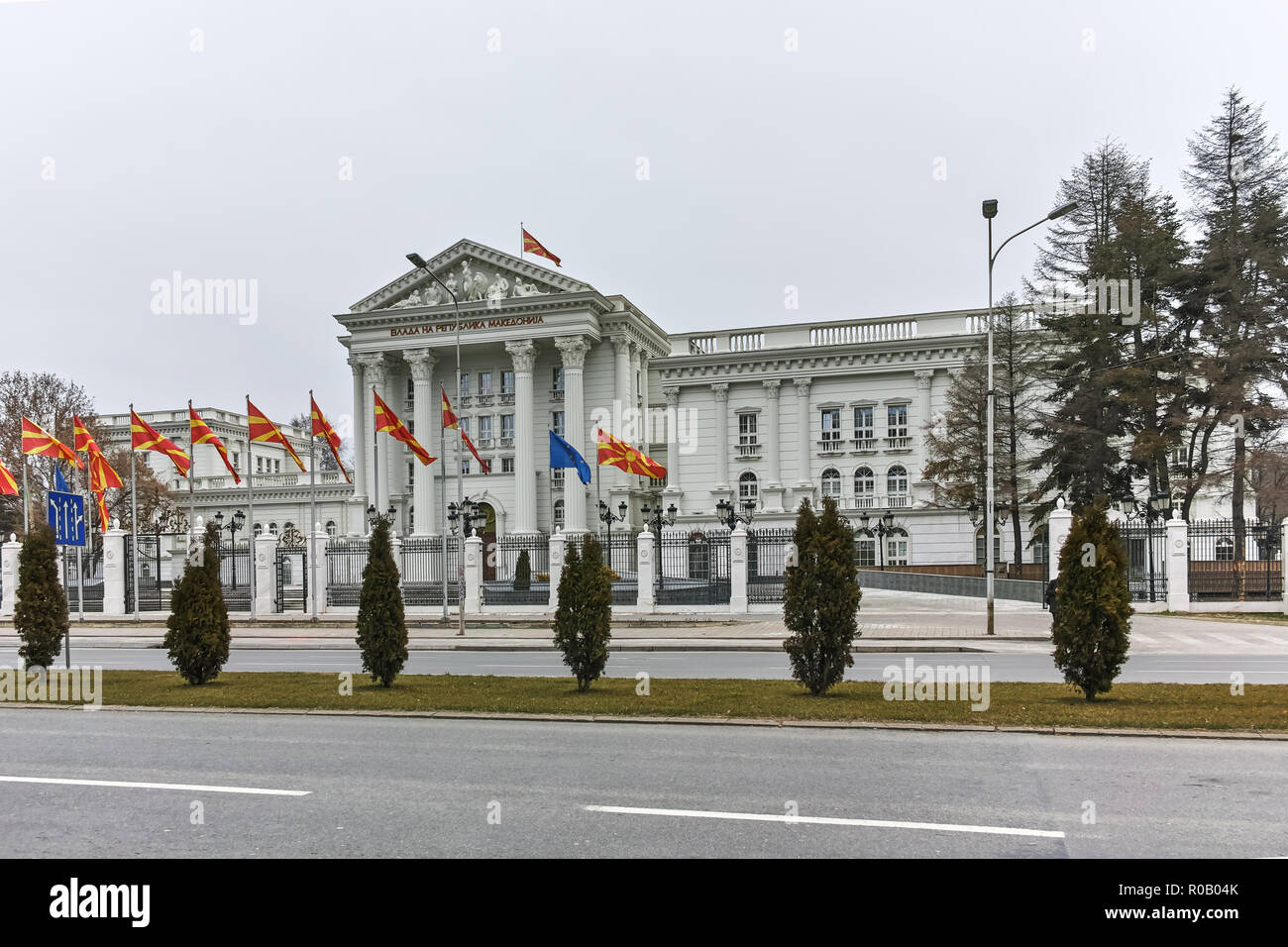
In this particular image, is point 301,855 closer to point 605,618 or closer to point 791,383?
point 605,618

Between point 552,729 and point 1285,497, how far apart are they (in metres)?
48.3

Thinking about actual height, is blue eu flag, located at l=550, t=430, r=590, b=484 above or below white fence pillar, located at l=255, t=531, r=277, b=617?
above

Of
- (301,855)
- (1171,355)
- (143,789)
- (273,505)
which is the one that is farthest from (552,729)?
(273,505)

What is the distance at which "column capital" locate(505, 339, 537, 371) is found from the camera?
64500 mm

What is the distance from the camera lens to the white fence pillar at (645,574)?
32.8 meters

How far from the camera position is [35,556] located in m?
16.1

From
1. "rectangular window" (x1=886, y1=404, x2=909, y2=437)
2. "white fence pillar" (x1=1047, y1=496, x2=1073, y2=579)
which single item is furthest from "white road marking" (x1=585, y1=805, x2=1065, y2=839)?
"rectangular window" (x1=886, y1=404, x2=909, y2=437)

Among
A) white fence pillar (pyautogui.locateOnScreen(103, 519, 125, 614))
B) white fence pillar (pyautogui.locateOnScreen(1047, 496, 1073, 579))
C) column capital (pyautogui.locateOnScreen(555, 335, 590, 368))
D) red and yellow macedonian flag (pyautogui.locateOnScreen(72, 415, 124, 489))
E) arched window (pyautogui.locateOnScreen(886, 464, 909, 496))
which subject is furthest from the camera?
column capital (pyautogui.locateOnScreen(555, 335, 590, 368))

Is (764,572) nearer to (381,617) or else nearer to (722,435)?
(722,435)

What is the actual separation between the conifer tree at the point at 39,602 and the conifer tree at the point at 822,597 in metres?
12.7

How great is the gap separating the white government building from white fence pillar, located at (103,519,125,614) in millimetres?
20572

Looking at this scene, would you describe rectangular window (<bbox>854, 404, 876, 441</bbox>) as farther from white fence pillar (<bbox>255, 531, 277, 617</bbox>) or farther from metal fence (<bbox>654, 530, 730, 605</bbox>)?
white fence pillar (<bbox>255, 531, 277, 617</bbox>)

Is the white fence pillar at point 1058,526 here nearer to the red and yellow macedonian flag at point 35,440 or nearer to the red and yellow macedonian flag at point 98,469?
the red and yellow macedonian flag at point 35,440

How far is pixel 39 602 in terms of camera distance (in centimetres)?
1605
